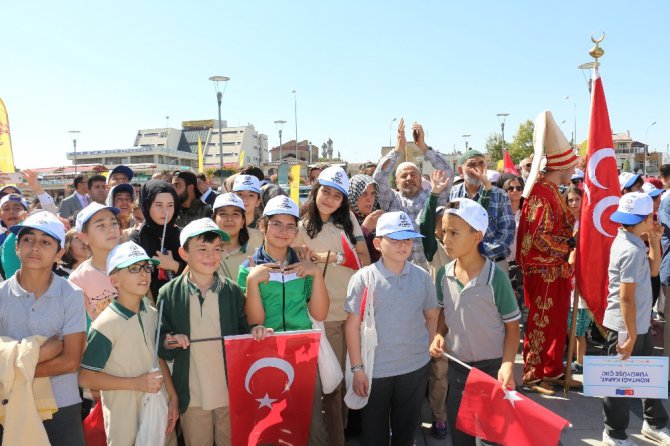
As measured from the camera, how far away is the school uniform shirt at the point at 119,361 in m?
2.66

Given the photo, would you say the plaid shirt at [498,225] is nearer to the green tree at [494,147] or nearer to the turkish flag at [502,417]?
the turkish flag at [502,417]

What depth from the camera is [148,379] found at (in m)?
2.60

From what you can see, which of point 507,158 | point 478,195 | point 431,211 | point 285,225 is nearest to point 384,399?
point 285,225

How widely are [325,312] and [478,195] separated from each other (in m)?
2.15

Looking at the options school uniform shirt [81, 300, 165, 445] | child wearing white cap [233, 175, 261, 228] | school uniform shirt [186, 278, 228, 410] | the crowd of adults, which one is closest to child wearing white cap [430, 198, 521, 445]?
the crowd of adults

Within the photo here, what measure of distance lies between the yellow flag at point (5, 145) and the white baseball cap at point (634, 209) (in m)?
8.82

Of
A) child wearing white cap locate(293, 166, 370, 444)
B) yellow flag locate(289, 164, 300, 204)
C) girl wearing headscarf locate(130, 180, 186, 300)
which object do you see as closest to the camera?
child wearing white cap locate(293, 166, 370, 444)

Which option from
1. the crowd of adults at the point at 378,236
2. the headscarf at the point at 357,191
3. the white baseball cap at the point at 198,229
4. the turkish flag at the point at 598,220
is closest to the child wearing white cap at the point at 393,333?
the crowd of adults at the point at 378,236

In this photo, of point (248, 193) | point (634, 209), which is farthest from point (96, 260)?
point (634, 209)

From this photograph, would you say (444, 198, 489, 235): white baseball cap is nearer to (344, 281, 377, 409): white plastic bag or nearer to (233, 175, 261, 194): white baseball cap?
(344, 281, 377, 409): white plastic bag

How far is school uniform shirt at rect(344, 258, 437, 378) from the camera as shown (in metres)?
3.00

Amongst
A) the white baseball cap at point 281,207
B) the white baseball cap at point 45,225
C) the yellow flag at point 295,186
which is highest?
the yellow flag at point 295,186

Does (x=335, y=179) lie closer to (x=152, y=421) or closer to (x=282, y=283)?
(x=282, y=283)

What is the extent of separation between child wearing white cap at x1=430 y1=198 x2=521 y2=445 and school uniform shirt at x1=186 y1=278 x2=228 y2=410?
1284mm
